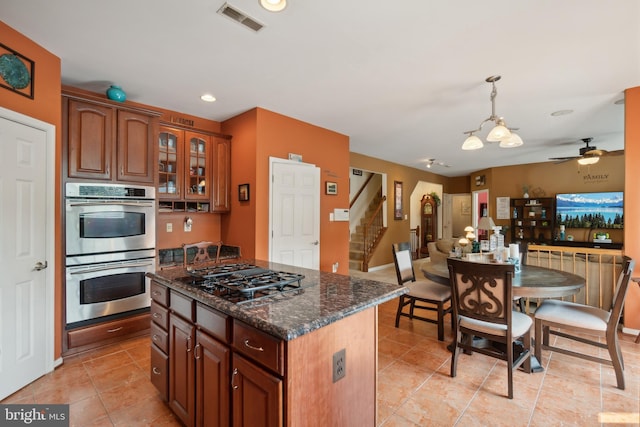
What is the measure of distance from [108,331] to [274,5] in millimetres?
3300

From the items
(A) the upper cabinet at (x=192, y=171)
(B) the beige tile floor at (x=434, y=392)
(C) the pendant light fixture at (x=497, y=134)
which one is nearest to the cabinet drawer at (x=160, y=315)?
(B) the beige tile floor at (x=434, y=392)

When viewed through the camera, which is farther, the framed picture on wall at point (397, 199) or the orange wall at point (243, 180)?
the framed picture on wall at point (397, 199)

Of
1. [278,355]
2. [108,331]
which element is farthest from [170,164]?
[278,355]

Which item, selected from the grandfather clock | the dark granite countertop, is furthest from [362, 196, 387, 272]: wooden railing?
the dark granite countertop

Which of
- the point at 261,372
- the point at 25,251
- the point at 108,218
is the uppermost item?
the point at 108,218

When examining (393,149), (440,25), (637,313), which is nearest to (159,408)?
(440,25)

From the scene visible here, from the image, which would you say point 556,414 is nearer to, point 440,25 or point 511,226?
point 440,25

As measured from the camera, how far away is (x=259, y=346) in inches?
48.8

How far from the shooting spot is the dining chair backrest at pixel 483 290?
221 cm

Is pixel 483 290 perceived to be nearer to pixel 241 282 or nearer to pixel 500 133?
pixel 500 133

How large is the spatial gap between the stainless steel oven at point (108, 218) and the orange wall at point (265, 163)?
111 cm

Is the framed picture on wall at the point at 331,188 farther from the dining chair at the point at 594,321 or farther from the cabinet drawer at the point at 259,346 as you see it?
the cabinet drawer at the point at 259,346

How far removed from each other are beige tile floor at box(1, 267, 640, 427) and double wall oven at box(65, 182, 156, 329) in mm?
469

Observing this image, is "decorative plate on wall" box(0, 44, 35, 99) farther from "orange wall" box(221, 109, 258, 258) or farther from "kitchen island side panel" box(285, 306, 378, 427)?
"kitchen island side panel" box(285, 306, 378, 427)
